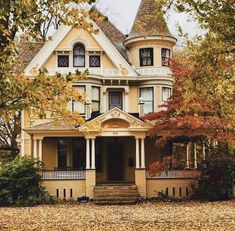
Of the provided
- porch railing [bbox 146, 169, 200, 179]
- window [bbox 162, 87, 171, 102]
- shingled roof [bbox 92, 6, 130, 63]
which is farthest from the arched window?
A: porch railing [bbox 146, 169, 200, 179]

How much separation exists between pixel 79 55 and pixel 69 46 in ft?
2.78

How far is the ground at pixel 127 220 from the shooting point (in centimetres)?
1603

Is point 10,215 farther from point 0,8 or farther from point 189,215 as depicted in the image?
point 0,8

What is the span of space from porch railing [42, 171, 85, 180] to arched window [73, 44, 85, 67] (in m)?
7.08

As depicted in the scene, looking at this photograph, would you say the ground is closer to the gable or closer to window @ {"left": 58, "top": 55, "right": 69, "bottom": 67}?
the gable

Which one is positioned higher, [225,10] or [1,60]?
[225,10]

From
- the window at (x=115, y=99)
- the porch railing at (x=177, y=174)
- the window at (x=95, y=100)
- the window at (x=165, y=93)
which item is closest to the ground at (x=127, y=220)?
the porch railing at (x=177, y=174)

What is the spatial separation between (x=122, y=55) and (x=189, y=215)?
16.3 m

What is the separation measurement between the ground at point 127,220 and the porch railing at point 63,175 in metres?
6.32

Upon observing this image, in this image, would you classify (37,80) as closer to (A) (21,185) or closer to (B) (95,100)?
(A) (21,185)

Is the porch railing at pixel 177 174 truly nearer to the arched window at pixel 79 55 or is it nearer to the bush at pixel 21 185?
the bush at pixel 21 185

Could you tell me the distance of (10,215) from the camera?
70.1ft

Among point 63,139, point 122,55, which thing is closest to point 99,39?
point 122,55

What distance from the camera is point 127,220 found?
18297 millimetres
